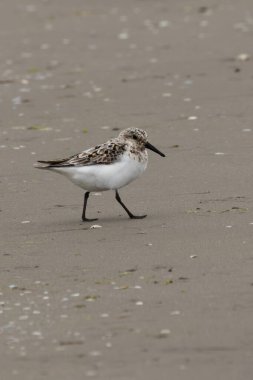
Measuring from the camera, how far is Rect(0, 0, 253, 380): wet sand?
6719 mm

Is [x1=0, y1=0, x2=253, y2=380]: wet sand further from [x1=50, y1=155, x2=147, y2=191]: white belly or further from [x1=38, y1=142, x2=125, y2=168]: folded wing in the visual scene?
[x1=38, y1=142, x2=125, y2=168]: folded wing

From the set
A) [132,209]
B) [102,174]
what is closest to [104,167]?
[102,174]

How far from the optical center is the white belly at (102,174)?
987 cm

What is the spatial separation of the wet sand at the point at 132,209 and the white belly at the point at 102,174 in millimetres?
308

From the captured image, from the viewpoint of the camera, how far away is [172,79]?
15.9 m

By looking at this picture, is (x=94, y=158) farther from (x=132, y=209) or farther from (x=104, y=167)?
(x=132, y=209)

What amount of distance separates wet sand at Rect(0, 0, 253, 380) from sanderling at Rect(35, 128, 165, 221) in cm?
31

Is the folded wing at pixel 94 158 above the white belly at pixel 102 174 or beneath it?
above

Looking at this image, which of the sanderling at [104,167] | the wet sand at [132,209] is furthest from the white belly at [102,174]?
the wet sand at [132,209]

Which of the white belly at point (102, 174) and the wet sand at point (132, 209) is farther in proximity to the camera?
the white belly at point (102, 174)

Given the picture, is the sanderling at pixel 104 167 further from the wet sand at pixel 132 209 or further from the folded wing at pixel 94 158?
the wet sand at pixel 132 209

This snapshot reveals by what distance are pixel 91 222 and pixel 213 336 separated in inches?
126

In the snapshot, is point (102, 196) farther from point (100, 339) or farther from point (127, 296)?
point (100, 339)

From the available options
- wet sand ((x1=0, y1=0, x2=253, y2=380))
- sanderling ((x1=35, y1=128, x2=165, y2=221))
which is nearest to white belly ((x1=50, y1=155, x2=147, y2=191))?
sanderling ((x1=35, y1=128, x2=165, y2=221))
